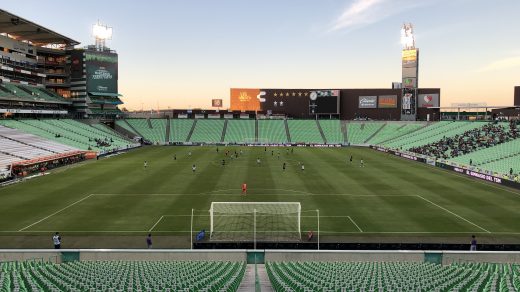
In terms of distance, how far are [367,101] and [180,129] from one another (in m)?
55.8

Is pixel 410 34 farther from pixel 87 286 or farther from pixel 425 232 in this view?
pixel 87 286

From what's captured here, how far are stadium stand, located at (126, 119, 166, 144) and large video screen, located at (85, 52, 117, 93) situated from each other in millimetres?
13133

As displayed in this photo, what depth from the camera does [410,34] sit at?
104m

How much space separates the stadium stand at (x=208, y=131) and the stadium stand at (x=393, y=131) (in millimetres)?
41850

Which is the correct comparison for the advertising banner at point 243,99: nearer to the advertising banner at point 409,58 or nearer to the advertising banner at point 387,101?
the advertising banner at point 387,101

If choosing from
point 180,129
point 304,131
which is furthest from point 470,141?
point 180,129

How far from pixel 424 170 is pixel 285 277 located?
47.7 meters

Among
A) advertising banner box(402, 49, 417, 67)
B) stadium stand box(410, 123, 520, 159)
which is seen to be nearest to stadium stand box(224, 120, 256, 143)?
advertising banner box(402, 49, 417, 67)

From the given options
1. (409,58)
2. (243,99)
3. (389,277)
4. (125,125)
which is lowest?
(389,277)

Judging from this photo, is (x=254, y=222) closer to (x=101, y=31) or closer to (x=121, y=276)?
(x=121, y=276)

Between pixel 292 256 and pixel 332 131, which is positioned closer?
pixel 292 256

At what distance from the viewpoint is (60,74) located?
102m

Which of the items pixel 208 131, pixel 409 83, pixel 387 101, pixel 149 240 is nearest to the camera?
pixel 149 240

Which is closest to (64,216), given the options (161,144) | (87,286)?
(87,286)
